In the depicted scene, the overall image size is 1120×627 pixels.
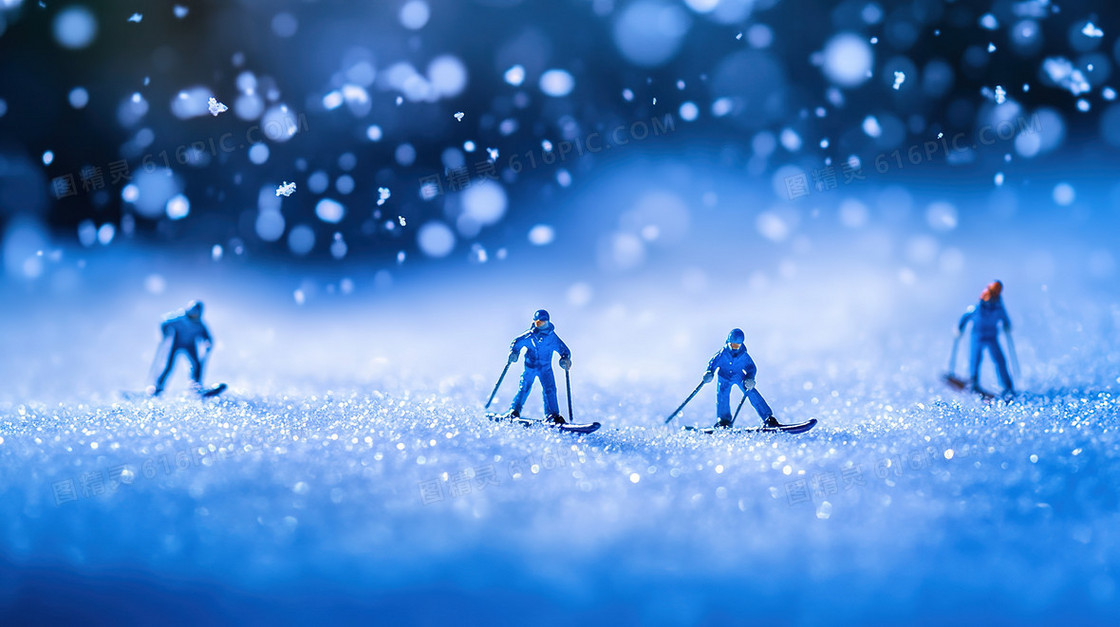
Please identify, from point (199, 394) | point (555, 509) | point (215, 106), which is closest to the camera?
point (555, 509)

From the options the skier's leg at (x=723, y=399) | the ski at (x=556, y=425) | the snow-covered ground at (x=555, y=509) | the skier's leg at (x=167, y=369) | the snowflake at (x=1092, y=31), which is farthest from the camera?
the snowflake at (x=1092, y=31)

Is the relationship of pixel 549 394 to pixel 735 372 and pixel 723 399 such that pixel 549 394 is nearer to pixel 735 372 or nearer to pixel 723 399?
pixel 723 399

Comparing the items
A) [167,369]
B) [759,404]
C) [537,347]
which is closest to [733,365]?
[759,404]

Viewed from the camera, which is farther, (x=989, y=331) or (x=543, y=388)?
(x=989, y=331)

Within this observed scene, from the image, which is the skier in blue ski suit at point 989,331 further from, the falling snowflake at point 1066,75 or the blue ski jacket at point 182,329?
the blue ski jacket at point 182,329

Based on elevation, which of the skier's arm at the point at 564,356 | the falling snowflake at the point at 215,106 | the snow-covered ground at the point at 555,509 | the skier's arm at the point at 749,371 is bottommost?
the snow-covered ground at the point at 555,509

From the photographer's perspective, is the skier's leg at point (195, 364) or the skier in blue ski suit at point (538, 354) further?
the skier's leg at point (195, 364)

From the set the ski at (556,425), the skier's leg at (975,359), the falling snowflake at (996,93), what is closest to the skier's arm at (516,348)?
the ski at (556,425)

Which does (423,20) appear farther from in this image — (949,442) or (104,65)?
(949,442)
